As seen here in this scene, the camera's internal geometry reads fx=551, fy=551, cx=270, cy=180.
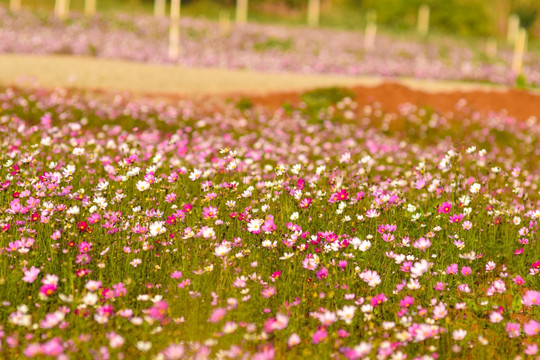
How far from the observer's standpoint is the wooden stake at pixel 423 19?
134 feet

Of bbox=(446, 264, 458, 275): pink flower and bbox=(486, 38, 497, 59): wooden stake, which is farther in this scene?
bbox=(486, 38, 497, 59): wooden stake

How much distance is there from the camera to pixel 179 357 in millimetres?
2615

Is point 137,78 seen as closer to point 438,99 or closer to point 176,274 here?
point 438,99

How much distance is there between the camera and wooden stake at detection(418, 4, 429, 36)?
40.8 meters

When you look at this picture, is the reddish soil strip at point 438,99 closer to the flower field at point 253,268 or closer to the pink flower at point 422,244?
the flower field at point 253,268

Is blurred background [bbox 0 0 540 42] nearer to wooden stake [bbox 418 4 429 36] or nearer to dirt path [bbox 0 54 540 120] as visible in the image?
wooden stake [bbox 418 4 429 36]

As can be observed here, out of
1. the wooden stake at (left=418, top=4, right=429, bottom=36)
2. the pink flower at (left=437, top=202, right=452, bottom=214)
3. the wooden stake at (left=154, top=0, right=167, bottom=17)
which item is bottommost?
the pink flower at (left=437, top=202, right=452, bottom=214)

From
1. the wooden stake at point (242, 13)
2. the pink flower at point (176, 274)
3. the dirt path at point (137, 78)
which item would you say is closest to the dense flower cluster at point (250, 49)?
the dirt path at point (137, 78)

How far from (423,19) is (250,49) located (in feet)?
73.0

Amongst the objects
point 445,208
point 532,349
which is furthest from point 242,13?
point 532,349

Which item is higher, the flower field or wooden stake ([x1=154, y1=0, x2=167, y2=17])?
wooden stake ([x1=154, y1=0, x2=167, y2=17])

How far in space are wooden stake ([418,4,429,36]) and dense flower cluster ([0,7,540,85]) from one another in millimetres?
8509

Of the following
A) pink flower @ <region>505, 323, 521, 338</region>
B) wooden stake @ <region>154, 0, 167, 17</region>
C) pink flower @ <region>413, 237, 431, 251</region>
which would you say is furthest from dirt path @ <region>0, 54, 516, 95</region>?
wooden stake @ <region>154, 0, 167, 17</region>

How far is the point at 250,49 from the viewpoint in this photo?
25.2 metres
